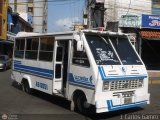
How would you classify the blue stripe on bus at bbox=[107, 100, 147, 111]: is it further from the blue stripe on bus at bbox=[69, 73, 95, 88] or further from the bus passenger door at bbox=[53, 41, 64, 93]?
the bus passenger door at bbox=[53, 41, 64, 93]

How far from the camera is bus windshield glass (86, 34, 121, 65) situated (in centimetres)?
1042

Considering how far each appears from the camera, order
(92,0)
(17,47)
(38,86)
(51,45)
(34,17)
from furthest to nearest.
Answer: (34,17) < (92,0) < (17,47) < (38,86) < (51,45)

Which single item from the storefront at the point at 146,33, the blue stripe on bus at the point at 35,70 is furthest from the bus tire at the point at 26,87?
the storefront at the point at 146,33

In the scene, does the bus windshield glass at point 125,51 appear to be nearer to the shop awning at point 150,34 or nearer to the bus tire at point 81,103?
the bus tire at point 81,103

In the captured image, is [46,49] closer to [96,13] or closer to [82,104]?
[82,104]

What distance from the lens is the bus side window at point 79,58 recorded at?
34.3 ft

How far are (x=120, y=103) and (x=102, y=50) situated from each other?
1.68m

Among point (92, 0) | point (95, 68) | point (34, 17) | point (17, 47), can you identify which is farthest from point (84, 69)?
point (34, 17)

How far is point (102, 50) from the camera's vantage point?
35.1ft

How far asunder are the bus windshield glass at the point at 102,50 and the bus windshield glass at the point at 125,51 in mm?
254

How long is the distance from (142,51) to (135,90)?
14.2m

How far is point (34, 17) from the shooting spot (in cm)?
9181

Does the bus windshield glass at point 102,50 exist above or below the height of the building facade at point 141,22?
below

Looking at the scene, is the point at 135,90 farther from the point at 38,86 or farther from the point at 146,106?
the point at 38,86
